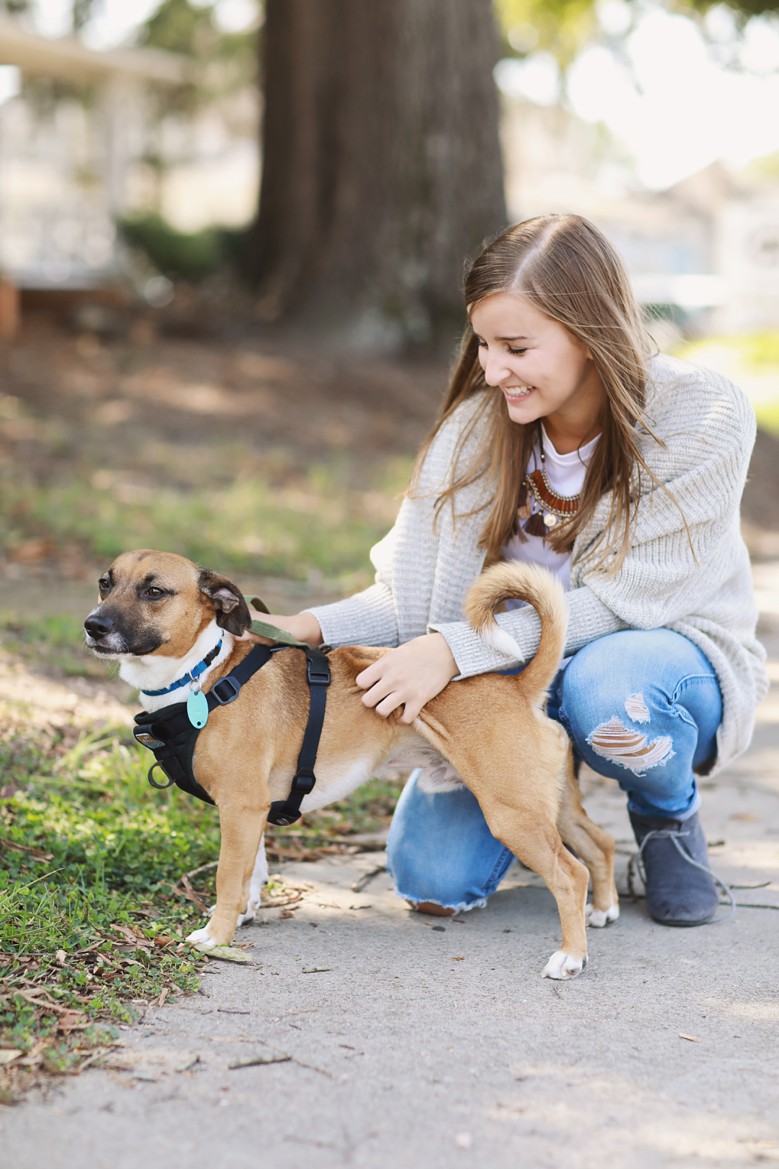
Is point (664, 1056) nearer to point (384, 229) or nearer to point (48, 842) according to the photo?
point (48, 842)

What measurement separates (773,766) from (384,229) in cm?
836

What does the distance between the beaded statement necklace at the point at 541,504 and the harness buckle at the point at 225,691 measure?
106 centimetres

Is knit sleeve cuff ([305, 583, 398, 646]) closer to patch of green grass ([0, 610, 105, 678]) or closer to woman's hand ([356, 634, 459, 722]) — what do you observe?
woman's hand ([356, 634, 459, 722])

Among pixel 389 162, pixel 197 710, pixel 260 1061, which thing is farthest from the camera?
pixel 389 162

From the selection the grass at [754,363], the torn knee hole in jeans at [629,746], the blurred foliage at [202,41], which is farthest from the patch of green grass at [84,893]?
the blurred foliage at [202,41]

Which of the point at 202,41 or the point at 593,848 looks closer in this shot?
the point at 593,848

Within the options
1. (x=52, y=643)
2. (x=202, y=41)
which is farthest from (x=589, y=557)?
(x=202, y=41)

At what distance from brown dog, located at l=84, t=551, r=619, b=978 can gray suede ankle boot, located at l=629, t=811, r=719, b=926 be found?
373mm

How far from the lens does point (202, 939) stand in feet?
10.4

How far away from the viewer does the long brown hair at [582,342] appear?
3391 mm

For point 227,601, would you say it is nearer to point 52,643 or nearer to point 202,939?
point 202,939

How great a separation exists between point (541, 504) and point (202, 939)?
1581 mm

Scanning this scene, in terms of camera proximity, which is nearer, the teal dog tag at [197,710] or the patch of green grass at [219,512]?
the teal dog tag at [197,710]

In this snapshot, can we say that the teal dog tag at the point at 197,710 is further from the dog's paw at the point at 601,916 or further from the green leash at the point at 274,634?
the dog's paw at the point at 601,916
